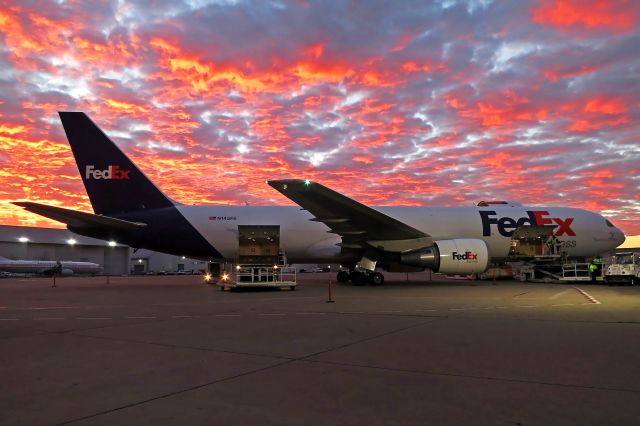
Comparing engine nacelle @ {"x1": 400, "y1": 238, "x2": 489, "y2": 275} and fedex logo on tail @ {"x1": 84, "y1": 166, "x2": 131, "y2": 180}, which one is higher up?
fedex logo on tail @ {"x1": 84, "y1": 166, "x2": 131, "y2": 180}

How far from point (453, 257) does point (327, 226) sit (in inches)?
242

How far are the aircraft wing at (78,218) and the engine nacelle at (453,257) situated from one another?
12.5 metres

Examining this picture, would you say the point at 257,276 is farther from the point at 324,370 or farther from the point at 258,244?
the point at 324,370

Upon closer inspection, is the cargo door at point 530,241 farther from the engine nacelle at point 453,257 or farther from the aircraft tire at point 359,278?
the aircraft tire at point 359,278

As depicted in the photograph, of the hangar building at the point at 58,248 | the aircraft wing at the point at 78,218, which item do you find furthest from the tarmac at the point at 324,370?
the hangar building at the point at 58,248

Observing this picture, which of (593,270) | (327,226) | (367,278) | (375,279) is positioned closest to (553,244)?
(593,270)

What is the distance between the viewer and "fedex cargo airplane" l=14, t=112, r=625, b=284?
1920 cm

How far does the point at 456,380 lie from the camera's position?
4566 millimetres

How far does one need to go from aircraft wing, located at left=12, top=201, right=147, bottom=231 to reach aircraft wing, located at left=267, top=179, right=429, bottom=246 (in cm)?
754

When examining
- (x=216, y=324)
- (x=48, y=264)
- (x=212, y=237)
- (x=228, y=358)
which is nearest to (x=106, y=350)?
(x=228, y=358)

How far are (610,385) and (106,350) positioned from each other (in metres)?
5.88

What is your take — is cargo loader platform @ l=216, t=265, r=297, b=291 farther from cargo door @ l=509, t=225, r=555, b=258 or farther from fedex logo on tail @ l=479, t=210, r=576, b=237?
cargo door @ l=509, t=225, r=555, b=258

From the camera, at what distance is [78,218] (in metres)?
19.0

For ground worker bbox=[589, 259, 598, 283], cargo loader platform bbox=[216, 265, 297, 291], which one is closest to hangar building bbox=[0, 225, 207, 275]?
cargo loader platform bbox=[216, 265, 297, 291]
